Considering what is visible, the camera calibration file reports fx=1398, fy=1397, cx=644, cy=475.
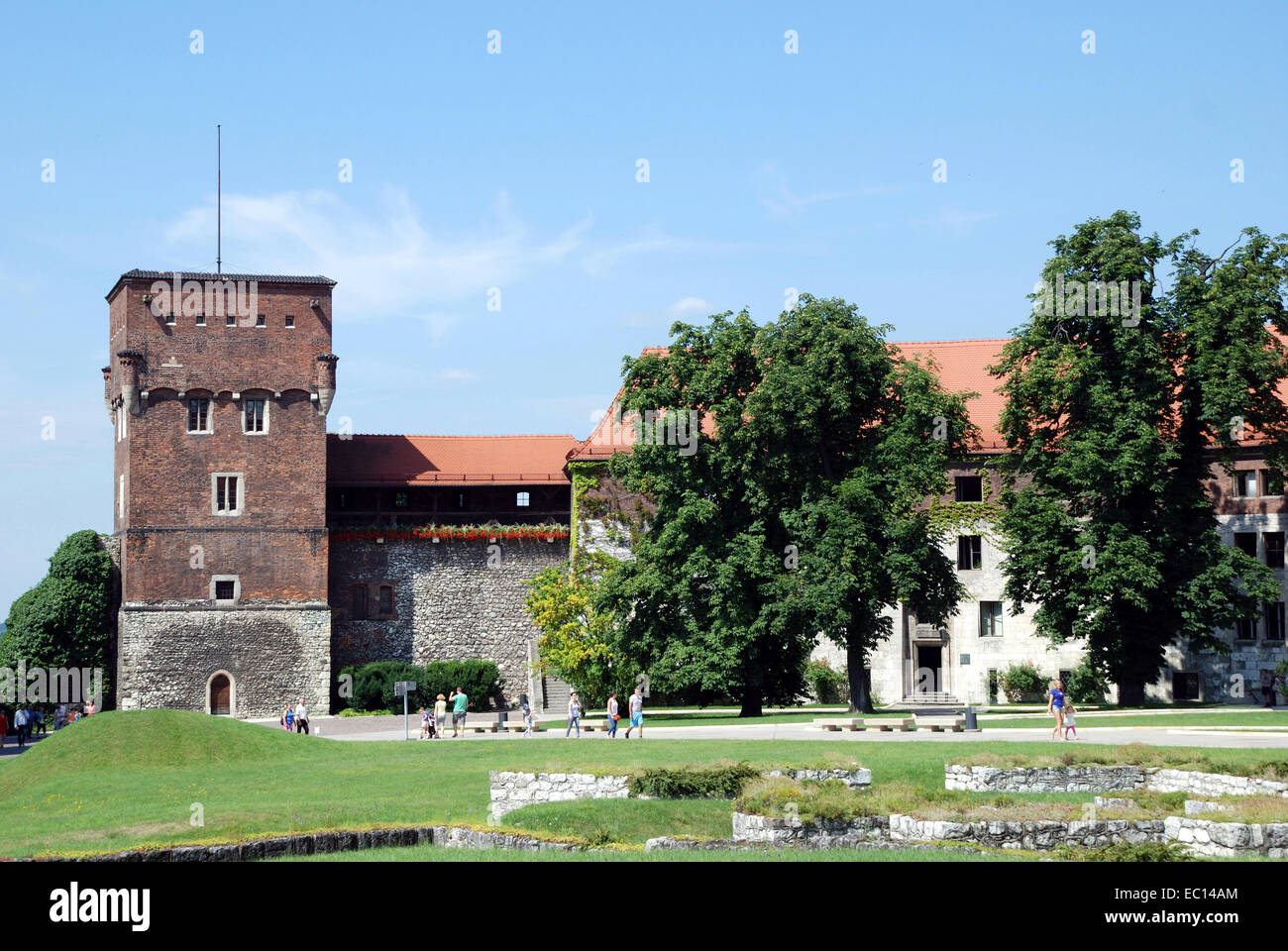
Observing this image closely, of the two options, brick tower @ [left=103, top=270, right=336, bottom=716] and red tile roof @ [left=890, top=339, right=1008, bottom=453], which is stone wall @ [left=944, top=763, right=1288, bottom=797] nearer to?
red tile roof @ [left=890, top=339, right=1008, bottom=453]

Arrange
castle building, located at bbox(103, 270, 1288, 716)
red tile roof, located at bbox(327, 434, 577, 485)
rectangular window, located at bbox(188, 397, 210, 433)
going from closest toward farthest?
castle building, located at bbox(103, 270, 1288, 716) < rectangular window, located at bbox(188, 397, 210, 433) < red tile roof, located at bbox(327, 434, 577, 485)

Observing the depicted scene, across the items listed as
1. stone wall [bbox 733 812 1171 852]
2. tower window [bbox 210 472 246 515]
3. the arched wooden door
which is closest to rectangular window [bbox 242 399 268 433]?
tower window [bbox 210 472 246 515]

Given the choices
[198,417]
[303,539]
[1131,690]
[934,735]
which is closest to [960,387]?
[1131,690]

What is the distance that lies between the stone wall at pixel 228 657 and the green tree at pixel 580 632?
350 inches

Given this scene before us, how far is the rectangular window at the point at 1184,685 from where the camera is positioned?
167 ft

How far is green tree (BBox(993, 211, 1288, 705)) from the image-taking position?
41.5 m

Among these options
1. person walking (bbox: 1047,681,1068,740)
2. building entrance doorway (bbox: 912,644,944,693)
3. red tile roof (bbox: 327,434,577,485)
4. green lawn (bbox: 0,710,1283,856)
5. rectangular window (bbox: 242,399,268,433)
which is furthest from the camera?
red tile roof (bbox: 327,434,577,485)

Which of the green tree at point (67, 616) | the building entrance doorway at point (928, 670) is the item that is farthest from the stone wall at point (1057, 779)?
the green tree at point (67, 616)

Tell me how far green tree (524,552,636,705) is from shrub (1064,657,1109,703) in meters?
16.0

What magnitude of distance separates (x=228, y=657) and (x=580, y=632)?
1427cm

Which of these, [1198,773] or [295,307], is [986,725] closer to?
[1198,773]

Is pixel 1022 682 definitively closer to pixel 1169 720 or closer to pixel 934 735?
pixel 1169 720

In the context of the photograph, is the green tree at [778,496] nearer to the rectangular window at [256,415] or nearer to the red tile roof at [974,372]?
the red tile roof at [974,372]
